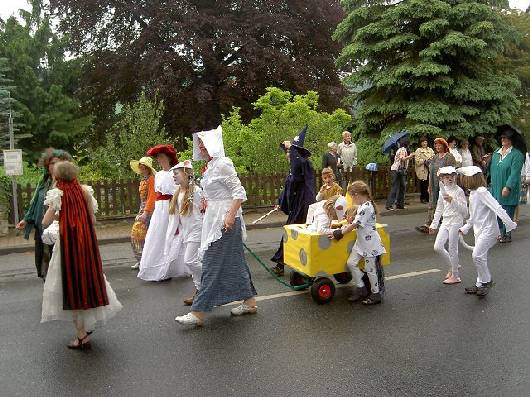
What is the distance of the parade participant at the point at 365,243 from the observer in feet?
21.2

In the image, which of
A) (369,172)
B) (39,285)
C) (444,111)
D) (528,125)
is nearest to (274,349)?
(39,285)

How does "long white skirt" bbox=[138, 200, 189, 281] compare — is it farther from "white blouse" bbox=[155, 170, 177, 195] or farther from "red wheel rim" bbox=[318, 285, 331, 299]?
"red wheel rim" bbox=[318, 285, 331, 299]

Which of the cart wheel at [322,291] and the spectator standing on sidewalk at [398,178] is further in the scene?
the spectator standing on sidewalk at [398,178]

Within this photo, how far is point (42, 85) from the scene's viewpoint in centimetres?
3138

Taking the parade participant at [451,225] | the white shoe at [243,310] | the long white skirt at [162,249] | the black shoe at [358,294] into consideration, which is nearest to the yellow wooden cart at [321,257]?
the black shoe at [358,294]

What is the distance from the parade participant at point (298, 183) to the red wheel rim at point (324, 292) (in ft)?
4.54

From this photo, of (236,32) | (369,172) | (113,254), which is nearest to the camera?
(113,254)

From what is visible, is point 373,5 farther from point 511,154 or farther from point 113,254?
point 113,254

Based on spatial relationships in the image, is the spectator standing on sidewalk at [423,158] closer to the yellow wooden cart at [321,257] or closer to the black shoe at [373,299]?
the yellow wooden cart at [321,257]

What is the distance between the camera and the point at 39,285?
8.26 m

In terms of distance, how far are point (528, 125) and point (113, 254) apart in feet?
71.0

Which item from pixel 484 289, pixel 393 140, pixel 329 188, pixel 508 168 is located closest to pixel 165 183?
pixel 329 188

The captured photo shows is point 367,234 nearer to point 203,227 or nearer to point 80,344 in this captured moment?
point 203,227

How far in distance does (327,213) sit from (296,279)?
41.6 inches
